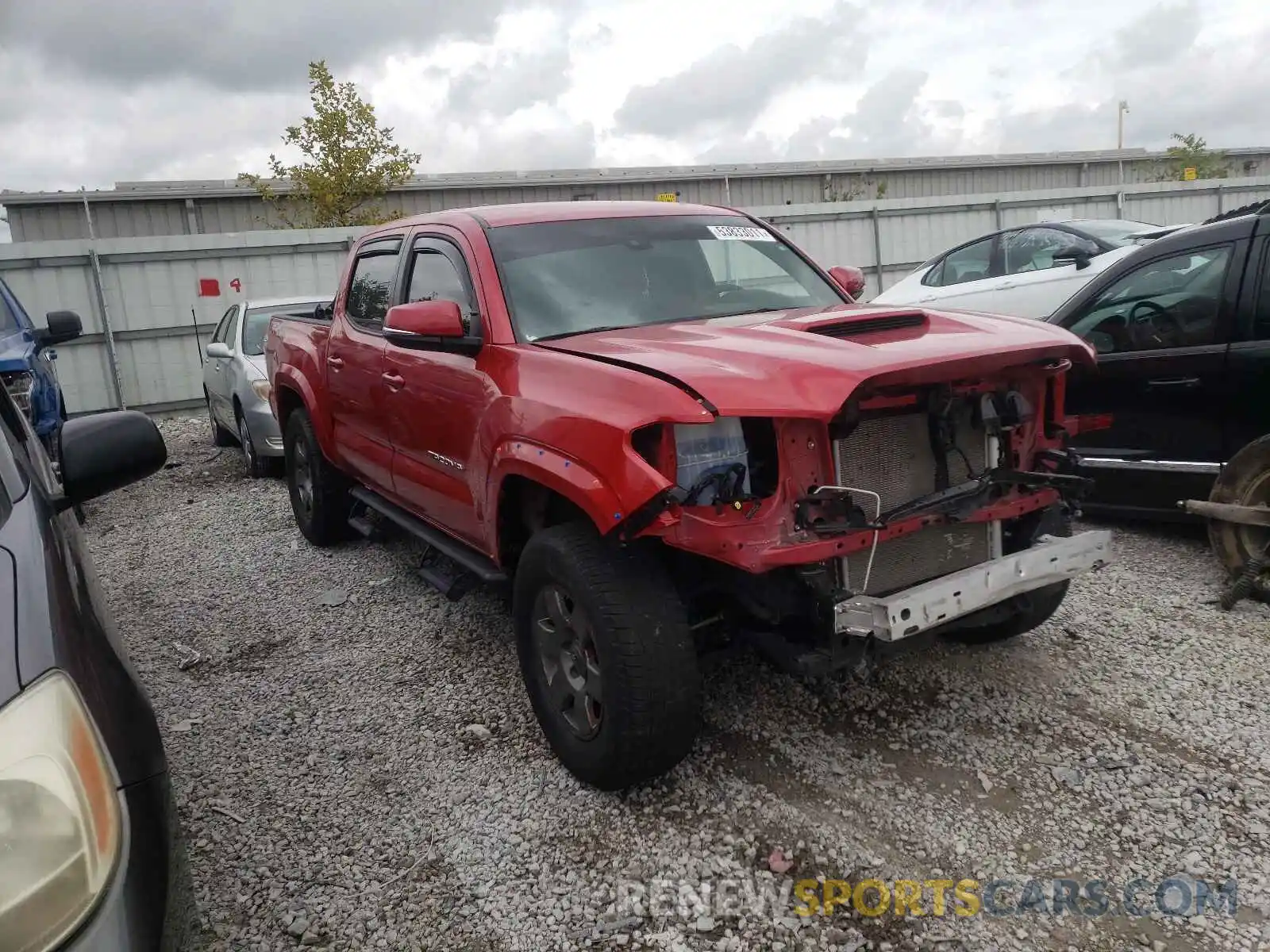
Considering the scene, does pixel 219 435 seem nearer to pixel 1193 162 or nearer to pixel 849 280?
pixel 849 280

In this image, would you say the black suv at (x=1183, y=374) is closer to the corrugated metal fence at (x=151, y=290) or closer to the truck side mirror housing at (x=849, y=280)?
the truck side mirror housing at (x=849, y=280)

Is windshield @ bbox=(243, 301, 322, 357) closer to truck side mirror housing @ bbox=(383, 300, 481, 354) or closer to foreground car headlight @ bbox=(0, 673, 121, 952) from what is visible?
truck side mirror housing @ bbox=(383, 300, 481, 354)

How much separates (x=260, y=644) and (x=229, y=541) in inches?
86.5

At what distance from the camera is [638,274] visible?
12.8 ft

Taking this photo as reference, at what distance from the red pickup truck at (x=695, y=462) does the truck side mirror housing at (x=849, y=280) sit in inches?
10.7

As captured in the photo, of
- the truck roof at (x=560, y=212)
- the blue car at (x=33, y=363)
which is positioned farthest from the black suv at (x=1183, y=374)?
the blue car at (x=33, y=363)

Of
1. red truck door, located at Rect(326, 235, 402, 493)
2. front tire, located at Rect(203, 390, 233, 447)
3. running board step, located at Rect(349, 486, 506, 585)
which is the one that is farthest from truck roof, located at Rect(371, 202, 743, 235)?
front tire, located at Rect(203, 390, 233, 447)

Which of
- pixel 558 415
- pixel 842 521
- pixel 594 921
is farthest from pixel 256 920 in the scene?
pixel 842 521

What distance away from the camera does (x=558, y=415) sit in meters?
3.02

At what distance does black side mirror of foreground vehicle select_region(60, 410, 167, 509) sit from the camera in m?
2.33

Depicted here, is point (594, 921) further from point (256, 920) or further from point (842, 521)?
point (842, 521)

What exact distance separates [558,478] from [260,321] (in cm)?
715

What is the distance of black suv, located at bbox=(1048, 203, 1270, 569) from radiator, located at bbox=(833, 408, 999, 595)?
1.56 metres

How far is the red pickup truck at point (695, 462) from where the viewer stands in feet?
8.81
